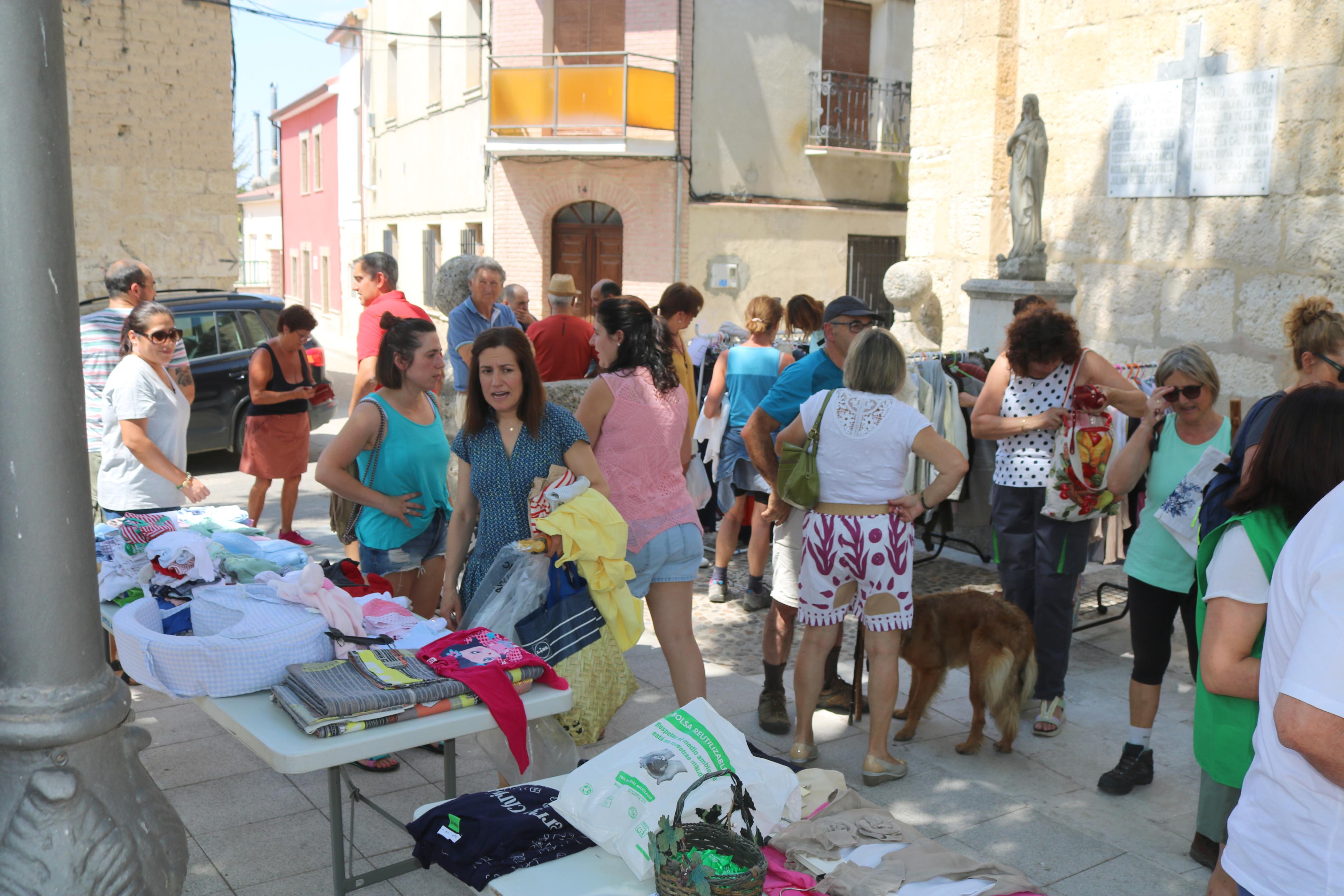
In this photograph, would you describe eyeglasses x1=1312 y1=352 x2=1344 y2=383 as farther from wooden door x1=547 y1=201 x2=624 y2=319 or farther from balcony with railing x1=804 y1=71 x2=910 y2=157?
wooden door x1=547 y1=201 x2=624 y2=319

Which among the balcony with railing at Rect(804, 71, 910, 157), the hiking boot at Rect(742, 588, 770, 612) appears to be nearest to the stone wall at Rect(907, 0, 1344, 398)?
the hiking boot at Rect(742, 588, 770, 612)

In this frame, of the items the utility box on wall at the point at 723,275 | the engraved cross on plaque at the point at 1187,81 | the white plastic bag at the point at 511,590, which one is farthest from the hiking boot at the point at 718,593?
the utility box on wall at the point at 723,275

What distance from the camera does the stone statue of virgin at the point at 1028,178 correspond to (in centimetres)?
822

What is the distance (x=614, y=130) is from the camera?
1767 cm

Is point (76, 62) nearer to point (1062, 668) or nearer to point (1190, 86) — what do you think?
point (1190, 86)

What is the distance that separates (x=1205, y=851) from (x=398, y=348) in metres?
3.30

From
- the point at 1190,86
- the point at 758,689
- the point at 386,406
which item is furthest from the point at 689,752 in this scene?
the point at 1190,86

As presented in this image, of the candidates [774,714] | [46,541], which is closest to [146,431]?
[46,541]

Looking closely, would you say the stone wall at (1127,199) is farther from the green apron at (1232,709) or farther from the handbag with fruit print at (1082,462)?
the green apron at (1232,709)

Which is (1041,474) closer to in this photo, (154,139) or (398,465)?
(398,465)

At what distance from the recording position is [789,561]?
15.2 ft

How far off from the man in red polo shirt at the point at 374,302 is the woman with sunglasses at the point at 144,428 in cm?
114

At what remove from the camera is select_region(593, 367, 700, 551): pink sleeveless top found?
13.1 feet

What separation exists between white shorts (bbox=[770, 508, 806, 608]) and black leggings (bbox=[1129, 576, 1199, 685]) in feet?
4.29
